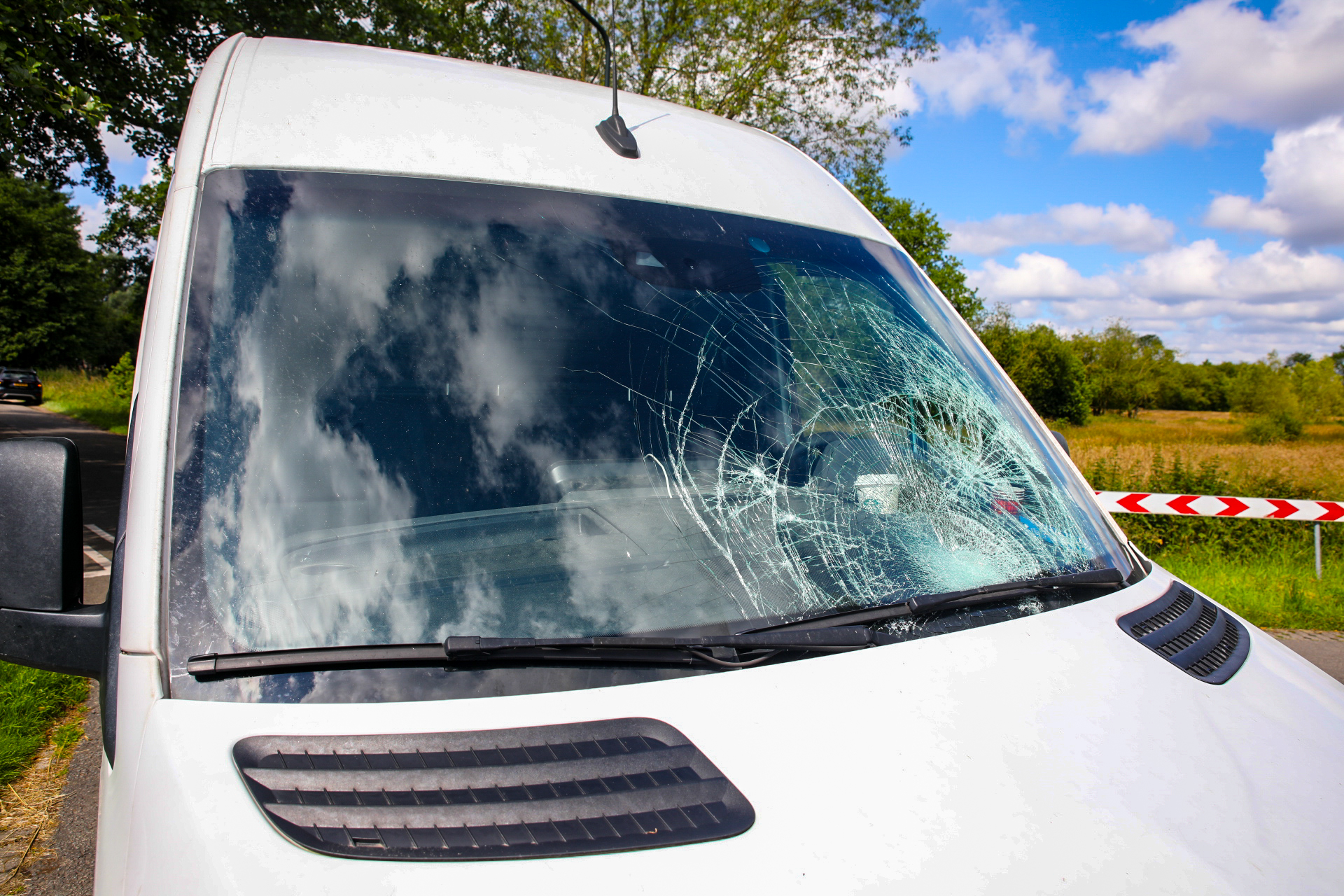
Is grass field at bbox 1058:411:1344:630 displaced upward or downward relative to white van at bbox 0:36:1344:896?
downward

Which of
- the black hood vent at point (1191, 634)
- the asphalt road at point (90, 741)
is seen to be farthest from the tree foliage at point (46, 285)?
the black hood vent at point (1191, 634)

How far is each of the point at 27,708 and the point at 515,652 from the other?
3939 millimetres

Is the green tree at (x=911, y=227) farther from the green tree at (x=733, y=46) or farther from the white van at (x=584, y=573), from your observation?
the white van at (x=584, y=573)

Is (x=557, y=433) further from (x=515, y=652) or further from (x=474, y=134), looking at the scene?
(x=474, y=134)

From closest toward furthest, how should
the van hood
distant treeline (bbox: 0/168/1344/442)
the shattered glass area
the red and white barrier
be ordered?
the van hood
the shattered glass area
the red and white barrier
distant treeline (bbox: 0/168/1344/442)

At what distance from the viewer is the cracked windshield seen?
3.72 feet

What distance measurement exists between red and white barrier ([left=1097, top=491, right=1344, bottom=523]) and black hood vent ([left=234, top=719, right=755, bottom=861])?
23.0ft

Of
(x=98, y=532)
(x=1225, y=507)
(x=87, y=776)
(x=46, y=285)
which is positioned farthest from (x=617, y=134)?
(x=46, y=285)

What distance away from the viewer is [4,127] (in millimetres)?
6582

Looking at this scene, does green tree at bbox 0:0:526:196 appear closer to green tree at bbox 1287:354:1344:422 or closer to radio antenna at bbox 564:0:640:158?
radio antenna at bbox 564:0:640:158

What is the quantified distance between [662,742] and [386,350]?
2.64 ft

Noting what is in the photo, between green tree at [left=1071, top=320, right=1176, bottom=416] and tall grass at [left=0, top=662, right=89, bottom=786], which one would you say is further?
green tree at [left=1071, top=320, right=1176, bottom=416]

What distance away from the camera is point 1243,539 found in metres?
8.37

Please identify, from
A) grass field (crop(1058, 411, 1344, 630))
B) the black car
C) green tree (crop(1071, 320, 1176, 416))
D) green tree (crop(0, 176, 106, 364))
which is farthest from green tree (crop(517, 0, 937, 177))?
green tree (crop(1071, 320, 1176, 416))
